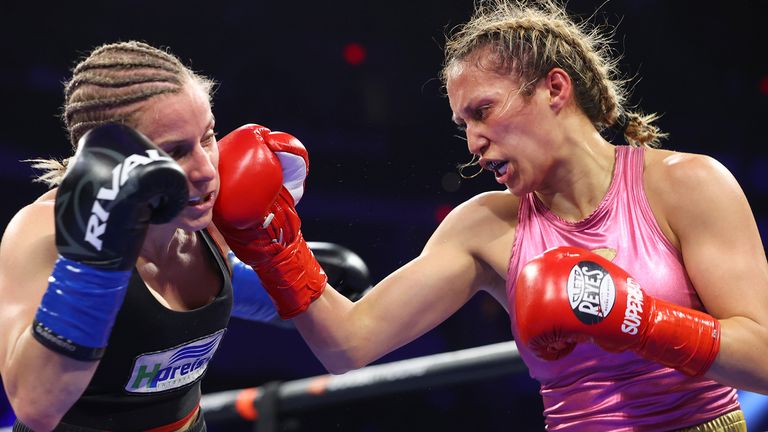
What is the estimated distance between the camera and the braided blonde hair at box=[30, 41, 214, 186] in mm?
1506

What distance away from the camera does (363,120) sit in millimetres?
5523

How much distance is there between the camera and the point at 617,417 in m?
1.68

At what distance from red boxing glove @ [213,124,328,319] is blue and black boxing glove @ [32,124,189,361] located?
1.29ft

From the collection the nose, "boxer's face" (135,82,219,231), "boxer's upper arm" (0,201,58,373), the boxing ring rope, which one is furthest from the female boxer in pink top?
the boxing ring rope

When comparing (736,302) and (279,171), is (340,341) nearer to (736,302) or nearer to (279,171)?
(279,171)

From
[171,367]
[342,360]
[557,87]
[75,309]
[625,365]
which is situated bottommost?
[342,360]

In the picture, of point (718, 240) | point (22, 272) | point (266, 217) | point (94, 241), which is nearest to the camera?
point (94, 241)

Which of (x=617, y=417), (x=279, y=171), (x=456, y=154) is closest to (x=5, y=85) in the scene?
(x=456, y=154)

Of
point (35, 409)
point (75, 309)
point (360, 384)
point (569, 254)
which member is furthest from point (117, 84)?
point (360, 384)

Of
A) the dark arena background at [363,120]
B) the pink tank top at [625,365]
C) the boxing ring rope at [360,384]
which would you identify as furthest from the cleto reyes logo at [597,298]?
the dark arena background at [363,120]

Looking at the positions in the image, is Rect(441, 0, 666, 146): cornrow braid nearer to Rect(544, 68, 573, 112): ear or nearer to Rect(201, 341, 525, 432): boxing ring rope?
Rect(544, 68, 573, 112): ear

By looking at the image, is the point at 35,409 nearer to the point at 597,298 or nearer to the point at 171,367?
the point at 171,367

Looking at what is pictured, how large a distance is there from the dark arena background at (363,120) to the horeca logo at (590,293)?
3.60 meters

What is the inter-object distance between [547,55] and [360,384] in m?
1.53
